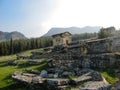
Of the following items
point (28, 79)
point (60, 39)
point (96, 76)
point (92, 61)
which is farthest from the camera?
point (60, 39)

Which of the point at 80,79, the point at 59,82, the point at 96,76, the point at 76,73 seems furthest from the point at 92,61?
the point at 59,82

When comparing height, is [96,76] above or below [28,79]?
above

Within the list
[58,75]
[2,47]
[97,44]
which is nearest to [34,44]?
[2,47]

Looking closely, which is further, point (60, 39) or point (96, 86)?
point (60, 39)

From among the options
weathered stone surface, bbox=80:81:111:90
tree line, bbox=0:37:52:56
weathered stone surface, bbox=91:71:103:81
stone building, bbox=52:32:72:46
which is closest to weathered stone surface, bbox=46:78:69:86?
weathered stone surface, bbox=80:81:111:90

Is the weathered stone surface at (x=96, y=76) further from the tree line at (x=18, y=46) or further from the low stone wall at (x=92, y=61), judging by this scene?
the tree line at (x=18, y=46)

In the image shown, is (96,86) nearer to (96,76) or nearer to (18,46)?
(96,76)

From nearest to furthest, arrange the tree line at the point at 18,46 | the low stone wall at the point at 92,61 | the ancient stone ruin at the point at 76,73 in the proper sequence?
1. the ancient stone ruin at the point at 76,73
2. the low stone wall at the point at 92,61
3. the tree line at the point at 18,46

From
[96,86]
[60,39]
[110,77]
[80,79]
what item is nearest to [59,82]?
[80,79]

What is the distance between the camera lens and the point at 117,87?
21.1m

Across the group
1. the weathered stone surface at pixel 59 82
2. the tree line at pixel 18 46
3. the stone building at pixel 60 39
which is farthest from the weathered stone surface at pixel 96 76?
the tree line at pixel 18 46

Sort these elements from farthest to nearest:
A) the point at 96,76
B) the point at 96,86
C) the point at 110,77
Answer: the point at 110,77 < the point at 96,76 < the point at 96,86

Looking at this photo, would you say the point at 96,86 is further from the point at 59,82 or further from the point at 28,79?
the point at 28,79

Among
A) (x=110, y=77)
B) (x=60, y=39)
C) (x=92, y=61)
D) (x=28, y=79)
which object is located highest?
(x=60, y=39)
